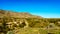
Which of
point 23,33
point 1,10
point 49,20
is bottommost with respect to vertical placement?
point 23,33

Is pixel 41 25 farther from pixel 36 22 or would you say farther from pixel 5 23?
pixel 5 23

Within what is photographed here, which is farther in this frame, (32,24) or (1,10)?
(1,10)

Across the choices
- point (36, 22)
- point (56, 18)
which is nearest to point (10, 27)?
point (36, 22)

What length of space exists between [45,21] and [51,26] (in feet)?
32.1

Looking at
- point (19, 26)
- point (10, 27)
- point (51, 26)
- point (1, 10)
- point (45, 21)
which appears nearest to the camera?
point (51, 26)

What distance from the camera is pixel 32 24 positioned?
36656 mm

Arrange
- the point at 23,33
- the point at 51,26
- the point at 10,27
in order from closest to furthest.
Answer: the point at 23,33
the point at 51,26
the point at 10,27

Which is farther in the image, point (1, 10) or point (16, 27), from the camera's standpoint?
point (1, 10)

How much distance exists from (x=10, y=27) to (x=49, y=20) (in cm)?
1269

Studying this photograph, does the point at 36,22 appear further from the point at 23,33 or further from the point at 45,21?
the point at 23,33

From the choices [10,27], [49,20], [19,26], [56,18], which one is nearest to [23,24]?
[19,26]

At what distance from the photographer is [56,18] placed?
40.2 metres

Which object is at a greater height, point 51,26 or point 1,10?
point 1,10

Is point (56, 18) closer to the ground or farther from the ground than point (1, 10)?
closer to the ground
